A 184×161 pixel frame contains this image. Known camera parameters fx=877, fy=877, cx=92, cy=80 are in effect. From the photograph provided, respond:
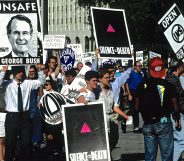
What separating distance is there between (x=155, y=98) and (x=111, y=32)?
4.35m

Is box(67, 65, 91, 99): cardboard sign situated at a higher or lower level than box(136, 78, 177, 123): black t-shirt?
higher

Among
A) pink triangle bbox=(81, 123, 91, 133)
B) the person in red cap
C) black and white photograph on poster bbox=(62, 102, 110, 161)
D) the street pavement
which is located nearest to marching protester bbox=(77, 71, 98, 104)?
black and white photograph on poster bbox=(62, 102, 110, 161)

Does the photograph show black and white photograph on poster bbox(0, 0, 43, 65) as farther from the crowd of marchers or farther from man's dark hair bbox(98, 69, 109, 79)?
man's dark hair bbox(98, 69, 109, 79)

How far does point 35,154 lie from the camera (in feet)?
54.3

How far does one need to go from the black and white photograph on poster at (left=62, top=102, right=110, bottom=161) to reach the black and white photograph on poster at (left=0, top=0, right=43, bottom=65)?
1.44m

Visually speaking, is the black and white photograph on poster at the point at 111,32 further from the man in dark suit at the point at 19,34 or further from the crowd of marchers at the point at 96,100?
the man in dark suit at the point at 19,34

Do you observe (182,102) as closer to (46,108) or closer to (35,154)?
(46,108)

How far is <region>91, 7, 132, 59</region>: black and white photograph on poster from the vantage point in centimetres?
1579

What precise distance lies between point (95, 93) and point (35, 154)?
3704 millimetres

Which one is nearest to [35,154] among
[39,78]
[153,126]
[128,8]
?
[39,78]

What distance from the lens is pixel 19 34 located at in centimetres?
1377

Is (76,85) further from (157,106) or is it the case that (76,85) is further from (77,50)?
(77,50)

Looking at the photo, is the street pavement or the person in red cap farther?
the street pavement

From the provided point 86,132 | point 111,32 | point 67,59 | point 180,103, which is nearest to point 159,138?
point 86,132
